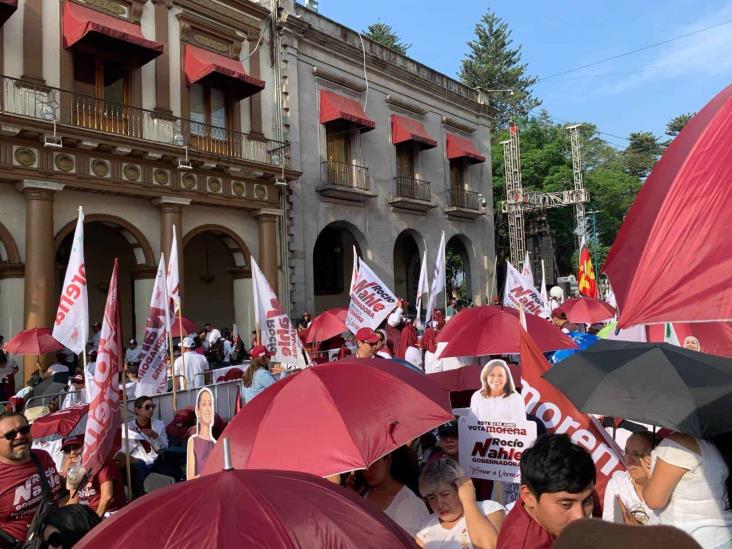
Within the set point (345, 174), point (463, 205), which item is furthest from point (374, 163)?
point (463, 205)

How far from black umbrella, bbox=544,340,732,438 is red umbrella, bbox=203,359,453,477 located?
0.80 metres

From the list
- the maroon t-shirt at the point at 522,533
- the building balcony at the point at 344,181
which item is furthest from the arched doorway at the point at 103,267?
the maroon t-shirt at the point at 522,533

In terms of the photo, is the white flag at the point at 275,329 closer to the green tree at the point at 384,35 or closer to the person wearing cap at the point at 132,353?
the person wearing cap at the point at 132,353

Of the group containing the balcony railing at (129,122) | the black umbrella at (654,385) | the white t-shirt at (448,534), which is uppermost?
the balcony railing at (129,122)

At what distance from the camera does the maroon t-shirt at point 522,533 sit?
2371 mm

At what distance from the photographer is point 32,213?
12812mm

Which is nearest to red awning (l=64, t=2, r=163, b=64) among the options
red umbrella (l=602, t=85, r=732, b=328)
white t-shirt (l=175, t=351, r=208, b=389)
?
white t-shirt (l=175, t=351, r=208, b=389)

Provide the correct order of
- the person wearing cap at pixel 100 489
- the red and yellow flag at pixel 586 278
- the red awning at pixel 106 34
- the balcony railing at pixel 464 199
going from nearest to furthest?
the person wearing cap at pixel 100 489, the red awning at pixel 106 34, the red and yellow flag at pixel 586 278, the balcony railing at pixel 464 199

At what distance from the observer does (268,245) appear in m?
17.3

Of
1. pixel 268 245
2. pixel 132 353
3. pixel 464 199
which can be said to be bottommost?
pixel 132 353

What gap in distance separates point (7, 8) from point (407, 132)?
1265 centimetres

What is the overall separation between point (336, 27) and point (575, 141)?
66.3 feet

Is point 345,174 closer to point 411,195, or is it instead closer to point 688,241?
point 411,195

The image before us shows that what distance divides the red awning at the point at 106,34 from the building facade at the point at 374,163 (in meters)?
4.85
